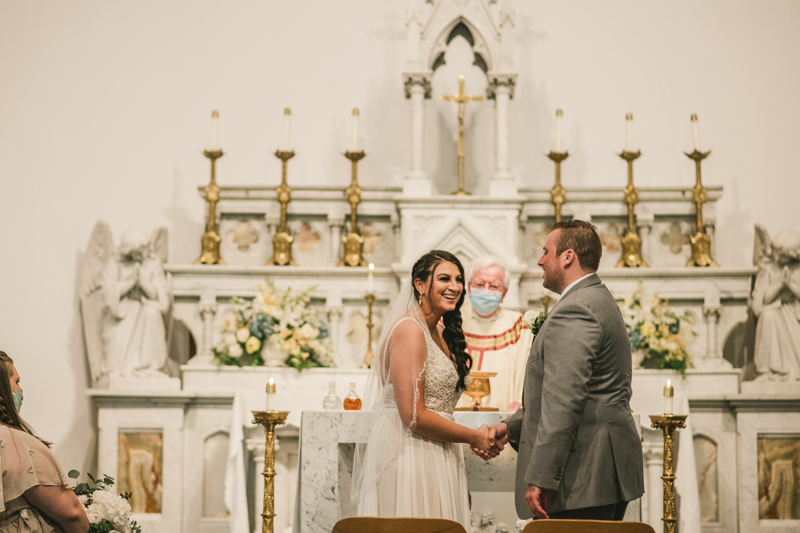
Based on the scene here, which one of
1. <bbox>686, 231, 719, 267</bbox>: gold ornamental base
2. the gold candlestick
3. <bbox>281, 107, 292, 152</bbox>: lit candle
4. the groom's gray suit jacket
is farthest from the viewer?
<bbox>281, 107, 292, 152</bbox>: lit candle

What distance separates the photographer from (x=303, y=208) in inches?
267

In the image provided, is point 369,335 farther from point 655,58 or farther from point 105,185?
point 655,58

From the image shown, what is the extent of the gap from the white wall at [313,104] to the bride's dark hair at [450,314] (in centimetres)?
377

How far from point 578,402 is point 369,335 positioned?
10.2ft

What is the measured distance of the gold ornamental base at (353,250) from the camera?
255 inches

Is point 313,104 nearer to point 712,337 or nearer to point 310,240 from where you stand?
point 310,240

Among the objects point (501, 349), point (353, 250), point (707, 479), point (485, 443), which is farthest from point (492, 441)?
point (353, 250)

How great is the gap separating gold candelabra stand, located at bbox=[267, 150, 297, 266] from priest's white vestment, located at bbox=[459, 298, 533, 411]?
5.16 feet

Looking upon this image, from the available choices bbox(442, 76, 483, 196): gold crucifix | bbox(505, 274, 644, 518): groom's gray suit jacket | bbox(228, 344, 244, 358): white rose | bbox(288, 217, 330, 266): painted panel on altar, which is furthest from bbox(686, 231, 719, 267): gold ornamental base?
bbox(505, 274, 644, 518): groom's gray suit jacket

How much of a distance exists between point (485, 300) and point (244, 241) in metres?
2.23

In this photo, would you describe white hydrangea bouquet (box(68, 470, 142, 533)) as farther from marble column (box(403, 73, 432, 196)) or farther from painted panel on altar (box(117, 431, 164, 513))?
marble column (box(403, 73, 432, 196))

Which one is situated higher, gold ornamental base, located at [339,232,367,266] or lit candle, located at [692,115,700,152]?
lit candle, located at [692,115,700,152]

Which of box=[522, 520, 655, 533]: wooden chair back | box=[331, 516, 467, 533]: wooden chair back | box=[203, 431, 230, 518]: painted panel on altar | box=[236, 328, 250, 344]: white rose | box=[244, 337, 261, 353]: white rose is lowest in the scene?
box=[203, 431, 230, 518]: painted panel on altar

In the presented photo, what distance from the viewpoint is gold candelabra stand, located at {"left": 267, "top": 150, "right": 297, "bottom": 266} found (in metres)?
6.46
